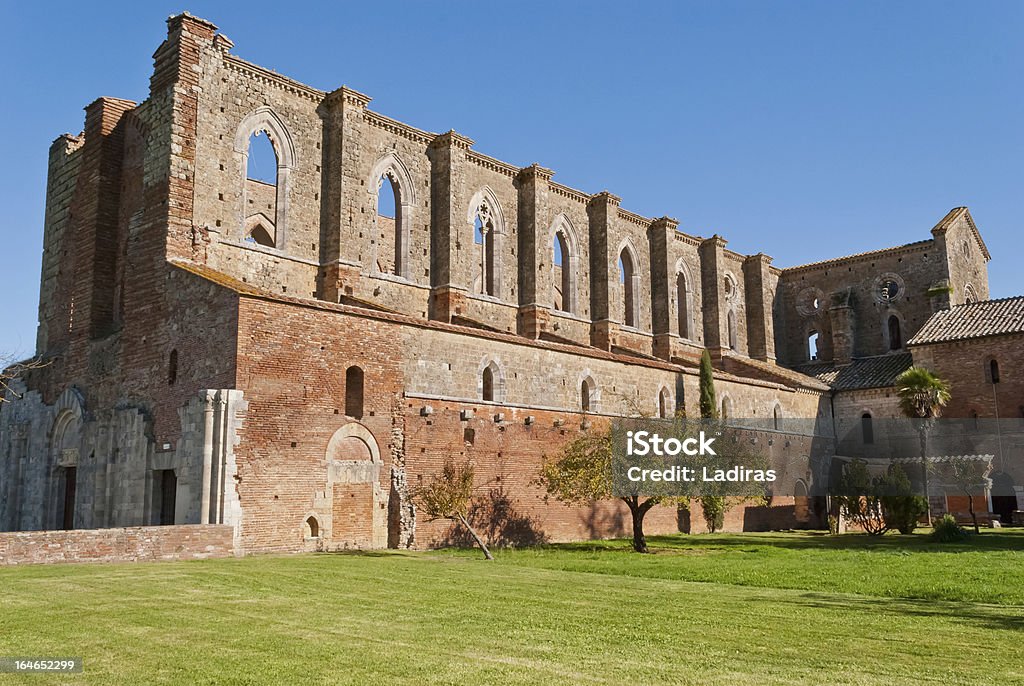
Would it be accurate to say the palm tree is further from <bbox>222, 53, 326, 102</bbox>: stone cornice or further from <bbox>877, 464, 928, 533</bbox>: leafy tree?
<bbox>222, 53, 326, 102</bbox>: stone cornice

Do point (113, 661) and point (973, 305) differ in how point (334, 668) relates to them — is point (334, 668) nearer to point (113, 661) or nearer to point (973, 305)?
point (113, 661)

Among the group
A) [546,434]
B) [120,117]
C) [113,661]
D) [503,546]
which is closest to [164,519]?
[503,546]

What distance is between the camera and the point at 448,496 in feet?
61.9

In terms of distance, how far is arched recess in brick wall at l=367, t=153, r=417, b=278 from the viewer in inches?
1064

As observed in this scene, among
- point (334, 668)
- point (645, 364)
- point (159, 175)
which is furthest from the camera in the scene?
point (645, 364)

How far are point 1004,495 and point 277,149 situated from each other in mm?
27513

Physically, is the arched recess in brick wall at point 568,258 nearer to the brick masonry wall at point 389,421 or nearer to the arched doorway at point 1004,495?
the brick masonry wall at point 389,421

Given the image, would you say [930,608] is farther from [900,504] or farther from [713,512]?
[900,504]

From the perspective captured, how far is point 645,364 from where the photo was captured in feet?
91.0

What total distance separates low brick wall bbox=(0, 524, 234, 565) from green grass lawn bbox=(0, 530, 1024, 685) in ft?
2.20

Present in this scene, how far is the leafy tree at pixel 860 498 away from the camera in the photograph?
27.7m

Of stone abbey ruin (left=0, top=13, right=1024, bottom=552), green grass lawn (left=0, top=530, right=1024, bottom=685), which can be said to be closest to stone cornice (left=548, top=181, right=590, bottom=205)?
stone abbey ruin (left=0, top=13, right=1024, bottom=552)

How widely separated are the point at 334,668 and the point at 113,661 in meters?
1.75

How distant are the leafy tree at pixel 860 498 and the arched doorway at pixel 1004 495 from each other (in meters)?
5.94
